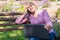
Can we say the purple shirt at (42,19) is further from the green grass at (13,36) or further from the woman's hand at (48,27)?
the green grass at (13,36)

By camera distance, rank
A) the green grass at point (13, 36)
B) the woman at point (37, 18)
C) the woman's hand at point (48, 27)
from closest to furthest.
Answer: the woman's hand at point (48, 27), the woman at point (37, 18), the green grass at point (13, 36)

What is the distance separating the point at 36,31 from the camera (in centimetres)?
337

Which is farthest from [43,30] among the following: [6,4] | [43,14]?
[6,4]

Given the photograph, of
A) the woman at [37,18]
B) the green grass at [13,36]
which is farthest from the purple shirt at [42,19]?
the green grass at [13,36]

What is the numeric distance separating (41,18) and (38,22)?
7cm

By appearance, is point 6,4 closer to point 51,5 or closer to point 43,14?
point 51,5

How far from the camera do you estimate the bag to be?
10.9ft

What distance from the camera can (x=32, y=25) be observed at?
3.36 m

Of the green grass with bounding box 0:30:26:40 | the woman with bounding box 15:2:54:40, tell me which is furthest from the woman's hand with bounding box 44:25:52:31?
the green grass with bounding box 0:30:26:40

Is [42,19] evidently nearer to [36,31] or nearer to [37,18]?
[37,18]

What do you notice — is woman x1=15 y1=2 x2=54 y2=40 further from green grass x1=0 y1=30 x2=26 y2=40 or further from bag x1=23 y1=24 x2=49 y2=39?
green grass x1=0 y1=30 x2=26 y2=40

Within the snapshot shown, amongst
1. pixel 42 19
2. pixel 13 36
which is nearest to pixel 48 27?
pixel 42 19

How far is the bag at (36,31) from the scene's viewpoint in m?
3.31

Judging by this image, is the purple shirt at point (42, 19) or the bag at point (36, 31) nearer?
the bag at point (36, 31)
